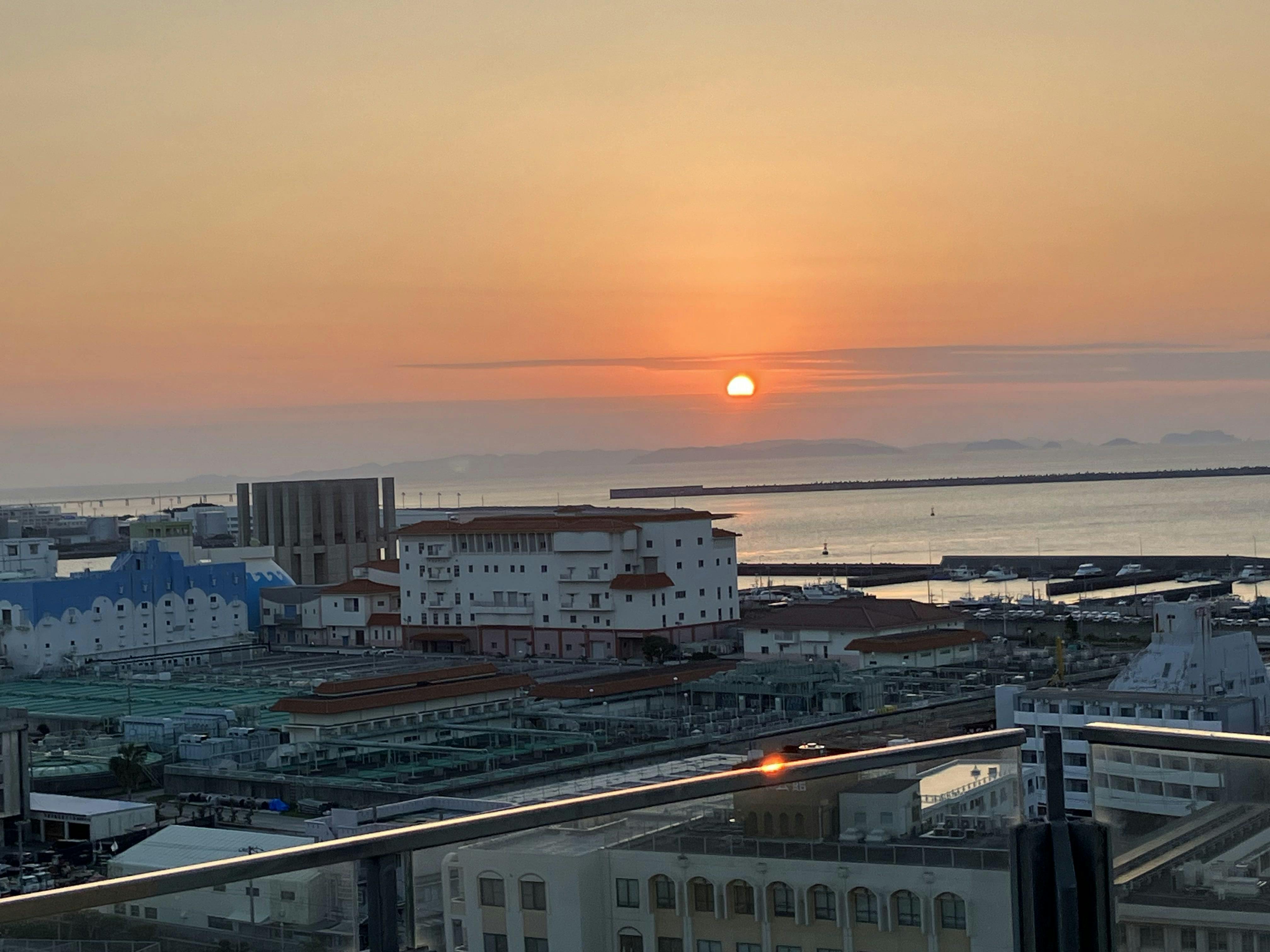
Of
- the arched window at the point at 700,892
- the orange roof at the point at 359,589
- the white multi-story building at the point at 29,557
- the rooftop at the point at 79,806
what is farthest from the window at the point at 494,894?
the white multi-story building at the point at 29,557

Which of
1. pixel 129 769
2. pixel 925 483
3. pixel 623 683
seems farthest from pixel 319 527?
→ pixel 925 483

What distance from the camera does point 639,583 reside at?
16.3 meters

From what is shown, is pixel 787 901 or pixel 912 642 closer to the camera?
pixel 787 901

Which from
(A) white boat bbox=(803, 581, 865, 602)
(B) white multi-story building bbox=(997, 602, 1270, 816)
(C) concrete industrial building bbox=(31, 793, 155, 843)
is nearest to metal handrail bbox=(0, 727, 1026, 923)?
(B) white multi-story building bbox=(997, 602, 1270, 816)

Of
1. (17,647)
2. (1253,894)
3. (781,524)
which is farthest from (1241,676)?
(781,524)

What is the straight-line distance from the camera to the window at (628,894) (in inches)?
37.4

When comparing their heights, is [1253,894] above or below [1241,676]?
above

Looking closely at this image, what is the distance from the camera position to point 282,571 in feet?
71.4

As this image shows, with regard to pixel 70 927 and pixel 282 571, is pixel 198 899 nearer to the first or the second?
pixel 70 927

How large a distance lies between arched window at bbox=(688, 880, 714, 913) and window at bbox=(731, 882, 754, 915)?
0.01 metres

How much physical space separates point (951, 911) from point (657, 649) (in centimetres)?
1488

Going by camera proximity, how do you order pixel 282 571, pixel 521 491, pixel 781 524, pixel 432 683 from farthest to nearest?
pixel 521 491
pixel 781 524
pixel 282 571
pixel 432 683

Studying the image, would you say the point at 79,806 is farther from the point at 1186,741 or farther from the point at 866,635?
the point at 866,635

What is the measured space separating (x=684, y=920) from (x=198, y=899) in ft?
0.96
